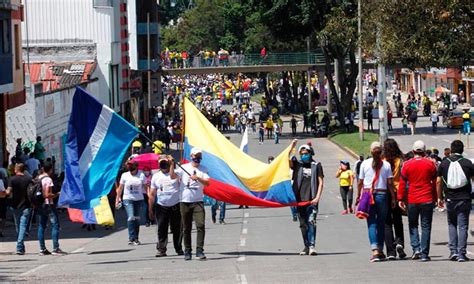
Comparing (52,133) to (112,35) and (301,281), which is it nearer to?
(112,35)

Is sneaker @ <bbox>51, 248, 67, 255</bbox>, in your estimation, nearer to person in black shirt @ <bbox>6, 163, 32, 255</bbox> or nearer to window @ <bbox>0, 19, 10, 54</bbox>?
person in black shirt @ <bbox>6, 163, 32, 255</bbox>

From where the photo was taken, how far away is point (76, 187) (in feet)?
63.1

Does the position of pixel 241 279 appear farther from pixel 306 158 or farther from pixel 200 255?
pixel 306 158

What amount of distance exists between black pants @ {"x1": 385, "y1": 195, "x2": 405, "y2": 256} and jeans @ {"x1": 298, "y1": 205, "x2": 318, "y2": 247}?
136 cm

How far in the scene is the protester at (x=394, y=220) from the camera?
1780cm

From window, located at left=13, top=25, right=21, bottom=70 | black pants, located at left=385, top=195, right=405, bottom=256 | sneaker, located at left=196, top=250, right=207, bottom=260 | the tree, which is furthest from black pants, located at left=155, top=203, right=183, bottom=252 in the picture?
window, located at left=13, top=25, right=21, bottom=70

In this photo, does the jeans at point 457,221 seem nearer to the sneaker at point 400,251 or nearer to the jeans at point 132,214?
the sneaker at point 400,251

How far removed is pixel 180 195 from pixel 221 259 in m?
1.21

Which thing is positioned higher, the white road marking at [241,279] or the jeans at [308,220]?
the jeans at [308,220]

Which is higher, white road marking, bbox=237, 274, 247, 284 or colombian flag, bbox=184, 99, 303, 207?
colombian flag, bbox=184, 99, 303, 207

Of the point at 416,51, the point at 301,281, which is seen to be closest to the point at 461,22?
the point at 416,51

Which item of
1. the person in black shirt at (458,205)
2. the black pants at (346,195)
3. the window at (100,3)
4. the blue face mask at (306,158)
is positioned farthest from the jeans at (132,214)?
the window at (100,3)

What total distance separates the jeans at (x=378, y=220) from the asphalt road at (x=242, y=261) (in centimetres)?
33

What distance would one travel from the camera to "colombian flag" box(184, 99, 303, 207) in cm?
1956
